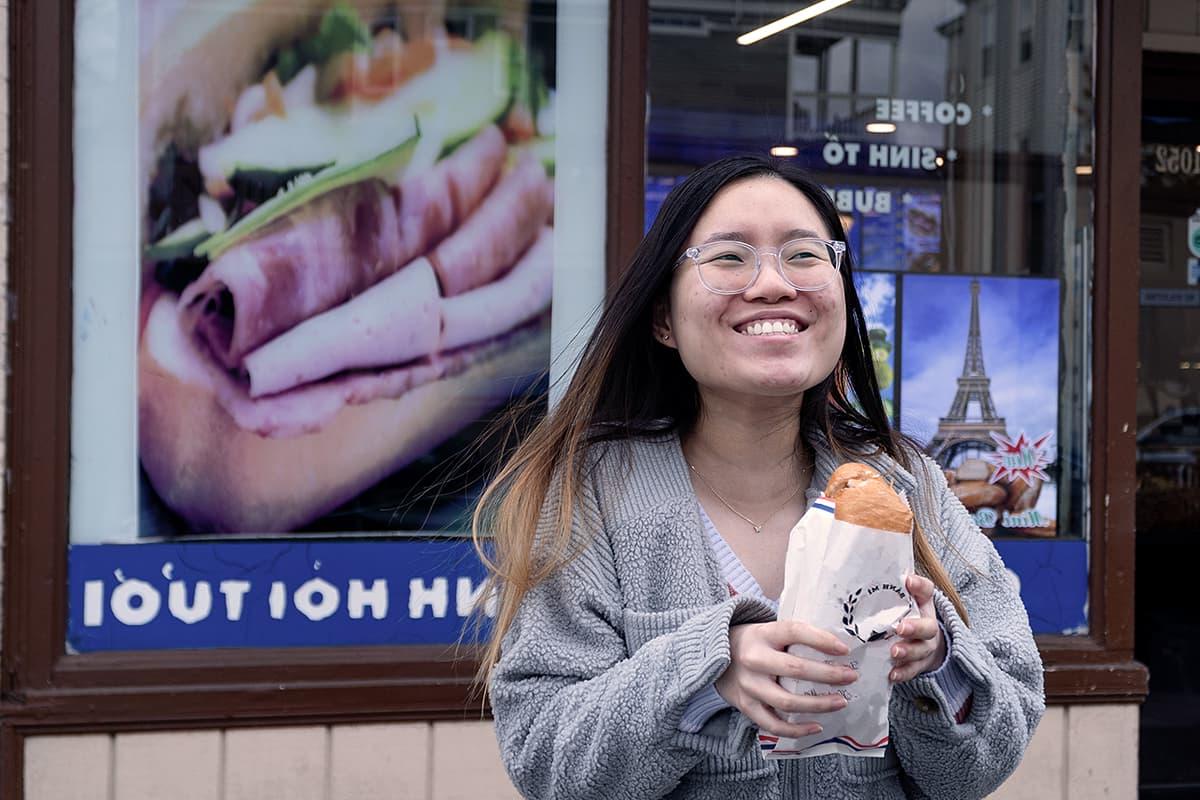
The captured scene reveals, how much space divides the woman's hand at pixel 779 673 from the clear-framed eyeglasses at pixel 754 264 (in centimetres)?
49

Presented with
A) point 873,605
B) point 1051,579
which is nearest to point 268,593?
point 1051,579

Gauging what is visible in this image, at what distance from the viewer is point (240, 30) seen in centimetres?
382

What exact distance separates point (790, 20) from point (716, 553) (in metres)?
3.00

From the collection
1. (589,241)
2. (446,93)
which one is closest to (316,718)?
(589,241)

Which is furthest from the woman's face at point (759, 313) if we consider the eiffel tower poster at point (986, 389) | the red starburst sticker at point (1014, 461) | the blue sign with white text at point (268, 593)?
the red starburst sticker at point (1014, 461)

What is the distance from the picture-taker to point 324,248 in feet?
12.6

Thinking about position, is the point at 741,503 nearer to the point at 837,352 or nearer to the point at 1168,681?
the point at 837,352

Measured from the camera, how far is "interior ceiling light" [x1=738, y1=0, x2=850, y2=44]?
4.18m

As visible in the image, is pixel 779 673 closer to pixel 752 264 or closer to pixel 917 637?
pixel 917 637

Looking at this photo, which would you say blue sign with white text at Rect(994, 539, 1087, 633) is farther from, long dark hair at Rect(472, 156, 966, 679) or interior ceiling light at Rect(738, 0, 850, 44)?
long dark hair at Rect(472, 156, 966, 679)

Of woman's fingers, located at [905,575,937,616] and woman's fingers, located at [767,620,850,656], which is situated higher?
woman's fingers, located at [905,575,937,616]

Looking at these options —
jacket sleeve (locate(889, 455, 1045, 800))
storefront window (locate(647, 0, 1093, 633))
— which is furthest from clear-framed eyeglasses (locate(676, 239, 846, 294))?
storefront window (locate(647, 0, 1093, 633))

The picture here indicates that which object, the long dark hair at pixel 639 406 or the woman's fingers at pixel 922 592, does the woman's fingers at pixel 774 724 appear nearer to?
the woman's fingers at pixel 922 592

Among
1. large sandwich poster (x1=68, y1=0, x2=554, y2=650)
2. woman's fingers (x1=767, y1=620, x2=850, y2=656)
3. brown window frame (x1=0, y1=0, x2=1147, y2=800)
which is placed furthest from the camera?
large sandwich poster (x1=68, y1=0, x2=554, y2=650)
